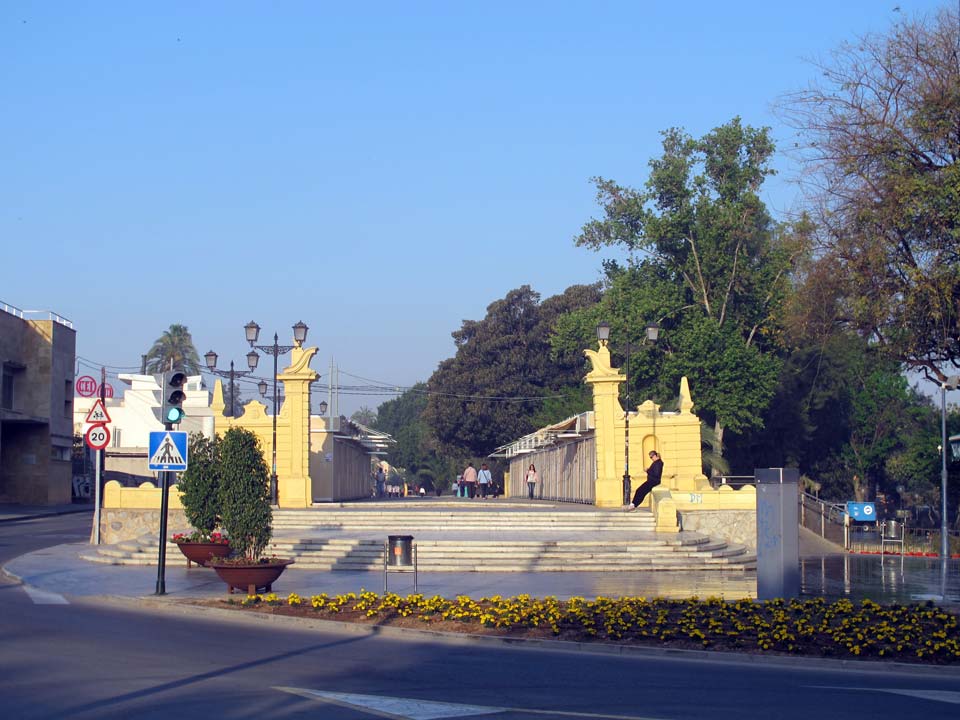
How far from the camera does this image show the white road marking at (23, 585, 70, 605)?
15.6 metres

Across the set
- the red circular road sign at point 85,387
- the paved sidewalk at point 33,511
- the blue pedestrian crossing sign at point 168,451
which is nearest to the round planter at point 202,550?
the blue pedestrian crossing sign at point 168,451

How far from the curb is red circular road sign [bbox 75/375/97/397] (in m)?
27.9

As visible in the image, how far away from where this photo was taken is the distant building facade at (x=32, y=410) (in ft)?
162

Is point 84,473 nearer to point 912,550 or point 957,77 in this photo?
point 912,550

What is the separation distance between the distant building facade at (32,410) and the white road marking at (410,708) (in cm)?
4424

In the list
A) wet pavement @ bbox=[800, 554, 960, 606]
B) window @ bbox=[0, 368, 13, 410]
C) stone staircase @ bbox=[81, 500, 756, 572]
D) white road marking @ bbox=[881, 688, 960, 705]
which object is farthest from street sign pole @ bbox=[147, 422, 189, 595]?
window @ bbox=[0, 368, 13, 410]

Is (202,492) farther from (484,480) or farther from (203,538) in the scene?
(484,480)

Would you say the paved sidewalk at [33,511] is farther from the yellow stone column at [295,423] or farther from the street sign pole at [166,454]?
the street sign pole at [166,454]

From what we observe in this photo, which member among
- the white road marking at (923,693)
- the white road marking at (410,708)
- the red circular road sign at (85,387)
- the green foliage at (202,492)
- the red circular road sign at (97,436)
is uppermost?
the red circular road sign at (85,387)

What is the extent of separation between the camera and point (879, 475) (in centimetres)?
6394

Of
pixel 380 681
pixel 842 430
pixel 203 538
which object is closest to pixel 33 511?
pixel 203 538

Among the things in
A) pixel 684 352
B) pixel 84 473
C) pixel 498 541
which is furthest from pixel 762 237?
pixel 84 473

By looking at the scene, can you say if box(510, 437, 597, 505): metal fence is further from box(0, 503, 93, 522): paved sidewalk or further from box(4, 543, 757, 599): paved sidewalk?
box(0, 503, 93, 522): paved sidewalk

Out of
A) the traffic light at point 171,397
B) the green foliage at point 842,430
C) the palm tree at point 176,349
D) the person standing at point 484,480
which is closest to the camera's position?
the traffic light at point 171,397
